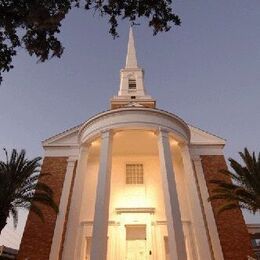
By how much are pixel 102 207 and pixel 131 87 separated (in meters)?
17.9

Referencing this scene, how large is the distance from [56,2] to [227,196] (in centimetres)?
1306

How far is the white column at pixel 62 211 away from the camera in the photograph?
1805 cm

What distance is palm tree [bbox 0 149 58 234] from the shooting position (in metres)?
15.4

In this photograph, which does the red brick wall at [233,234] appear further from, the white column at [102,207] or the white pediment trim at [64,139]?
the white pediment trim at [64,139]

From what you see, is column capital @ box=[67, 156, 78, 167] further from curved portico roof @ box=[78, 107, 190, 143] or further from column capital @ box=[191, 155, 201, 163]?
column capital @ box=[191, 155, 201, 163]

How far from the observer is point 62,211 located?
63.9 feet

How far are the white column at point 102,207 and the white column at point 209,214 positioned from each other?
6.94 metres

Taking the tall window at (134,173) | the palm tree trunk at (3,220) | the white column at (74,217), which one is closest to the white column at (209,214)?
the tall window at (134,173)

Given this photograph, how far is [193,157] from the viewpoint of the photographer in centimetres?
2216

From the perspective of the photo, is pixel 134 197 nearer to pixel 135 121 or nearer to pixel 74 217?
pixel 74 217

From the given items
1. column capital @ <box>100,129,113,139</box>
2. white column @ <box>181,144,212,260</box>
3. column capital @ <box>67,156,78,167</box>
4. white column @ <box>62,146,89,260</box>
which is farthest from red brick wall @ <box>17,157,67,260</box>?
white column @ <box>181,144,212,260</box>

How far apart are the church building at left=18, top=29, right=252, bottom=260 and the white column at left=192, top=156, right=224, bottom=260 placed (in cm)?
5

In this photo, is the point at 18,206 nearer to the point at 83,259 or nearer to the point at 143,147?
the point at 83,259

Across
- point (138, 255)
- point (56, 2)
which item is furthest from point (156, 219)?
point (56, 2)
